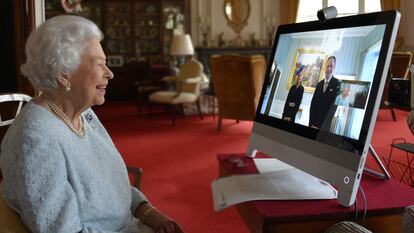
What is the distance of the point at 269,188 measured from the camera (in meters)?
1.13

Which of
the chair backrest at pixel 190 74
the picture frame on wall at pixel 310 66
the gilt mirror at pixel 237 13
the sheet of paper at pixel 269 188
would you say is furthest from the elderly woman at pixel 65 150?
the gilt mirror at pixel 237 13

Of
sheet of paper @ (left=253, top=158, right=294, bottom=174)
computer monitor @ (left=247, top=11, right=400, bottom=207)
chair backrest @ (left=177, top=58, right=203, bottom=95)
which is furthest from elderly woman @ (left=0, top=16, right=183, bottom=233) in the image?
chair backrest @ (left=177, top=58, right=203, bottom=95)

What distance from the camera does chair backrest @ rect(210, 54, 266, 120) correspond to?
5.00 meters

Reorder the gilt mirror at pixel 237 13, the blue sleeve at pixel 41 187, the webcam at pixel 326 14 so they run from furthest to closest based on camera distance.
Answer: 1. the gilt mirror at pixel 237 13
2. the webcam at pixel 326 14
3. the blue sleeve at pixel 41 187

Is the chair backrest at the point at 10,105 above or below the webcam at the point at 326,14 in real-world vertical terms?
below

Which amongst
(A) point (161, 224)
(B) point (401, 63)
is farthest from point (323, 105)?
(B) point (401, 63)

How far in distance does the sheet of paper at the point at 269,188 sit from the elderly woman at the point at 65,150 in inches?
9.0

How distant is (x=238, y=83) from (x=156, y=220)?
3.96 meters

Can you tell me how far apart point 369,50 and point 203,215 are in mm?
1910

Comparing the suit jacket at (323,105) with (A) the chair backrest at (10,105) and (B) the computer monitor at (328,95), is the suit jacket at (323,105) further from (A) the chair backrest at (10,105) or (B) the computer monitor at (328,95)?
(A) the chair backrest at (10,105)

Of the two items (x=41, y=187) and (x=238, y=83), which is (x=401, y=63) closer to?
(x=238, y=83)

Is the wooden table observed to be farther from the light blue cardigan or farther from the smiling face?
the smiling face

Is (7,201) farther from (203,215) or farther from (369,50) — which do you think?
(203,215)

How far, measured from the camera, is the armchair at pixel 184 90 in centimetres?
614
